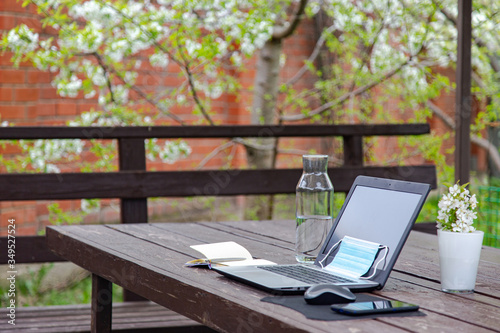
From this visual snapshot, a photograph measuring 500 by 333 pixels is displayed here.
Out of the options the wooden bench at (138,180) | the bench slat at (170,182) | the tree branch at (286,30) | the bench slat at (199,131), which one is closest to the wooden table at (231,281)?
the wooden bench at (138,180)

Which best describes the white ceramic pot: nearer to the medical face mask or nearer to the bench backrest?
the medical face mask

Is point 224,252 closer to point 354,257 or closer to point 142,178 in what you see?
point 354,257

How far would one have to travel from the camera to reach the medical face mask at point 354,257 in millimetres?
1249

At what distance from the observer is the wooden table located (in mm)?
1005

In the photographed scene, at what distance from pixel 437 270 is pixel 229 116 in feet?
11.1

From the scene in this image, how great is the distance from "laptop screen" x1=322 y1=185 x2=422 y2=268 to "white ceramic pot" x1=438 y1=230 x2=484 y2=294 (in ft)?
0.25

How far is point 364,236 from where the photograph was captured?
1303 millimetres

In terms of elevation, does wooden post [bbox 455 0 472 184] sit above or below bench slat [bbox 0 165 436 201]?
above

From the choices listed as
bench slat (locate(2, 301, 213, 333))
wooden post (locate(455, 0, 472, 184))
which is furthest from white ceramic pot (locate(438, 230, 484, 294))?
wooden post (locate(455, 0, 472, 184))

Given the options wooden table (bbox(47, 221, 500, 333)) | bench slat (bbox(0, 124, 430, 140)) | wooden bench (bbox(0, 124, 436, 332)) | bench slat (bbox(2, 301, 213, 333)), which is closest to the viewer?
wooden table (bbox(47, 221, 500, 333))

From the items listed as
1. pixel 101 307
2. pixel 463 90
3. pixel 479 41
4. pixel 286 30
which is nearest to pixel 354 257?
pixel 101 307

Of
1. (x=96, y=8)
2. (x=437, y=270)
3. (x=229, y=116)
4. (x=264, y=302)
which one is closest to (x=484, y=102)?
(x=229, y=116)

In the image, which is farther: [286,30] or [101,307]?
[286,30]

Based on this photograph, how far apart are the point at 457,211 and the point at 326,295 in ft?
0.92
